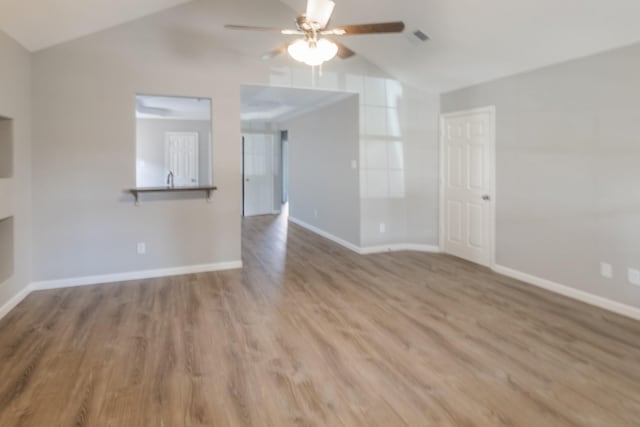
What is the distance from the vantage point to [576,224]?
148 inches

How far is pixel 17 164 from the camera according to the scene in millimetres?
3635

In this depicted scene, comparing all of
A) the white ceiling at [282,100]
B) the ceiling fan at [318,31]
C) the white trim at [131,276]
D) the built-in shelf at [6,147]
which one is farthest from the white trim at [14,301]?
the white ceiling at [282,100]

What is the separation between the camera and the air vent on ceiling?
4.27 metres

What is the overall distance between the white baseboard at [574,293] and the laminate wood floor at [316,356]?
131 millimetres

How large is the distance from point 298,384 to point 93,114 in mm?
3644

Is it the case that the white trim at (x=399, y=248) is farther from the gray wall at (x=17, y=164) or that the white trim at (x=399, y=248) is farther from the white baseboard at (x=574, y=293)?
the gray wall at (x=17, y=164)

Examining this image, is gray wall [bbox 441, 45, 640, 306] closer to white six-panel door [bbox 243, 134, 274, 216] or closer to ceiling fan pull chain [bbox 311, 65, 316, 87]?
ceiling fan pull chain [bbox 311, 65, 316, 87]

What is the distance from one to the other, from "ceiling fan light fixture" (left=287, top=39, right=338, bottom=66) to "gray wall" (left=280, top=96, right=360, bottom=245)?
276cm

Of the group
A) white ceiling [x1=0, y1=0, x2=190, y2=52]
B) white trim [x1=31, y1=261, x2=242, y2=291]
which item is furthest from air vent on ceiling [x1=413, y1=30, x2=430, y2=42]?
white trim [x1=31, y1=261, x2=242, y2=291]

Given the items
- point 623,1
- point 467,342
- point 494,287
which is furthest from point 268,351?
point 623,1

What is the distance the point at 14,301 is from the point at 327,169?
15.3 feet

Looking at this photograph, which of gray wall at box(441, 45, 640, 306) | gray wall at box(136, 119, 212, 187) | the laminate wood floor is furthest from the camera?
gray wall at box(136, 119, 212, 187)

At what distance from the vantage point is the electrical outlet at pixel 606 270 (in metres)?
3.47

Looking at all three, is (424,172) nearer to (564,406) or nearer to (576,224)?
(576,224)
